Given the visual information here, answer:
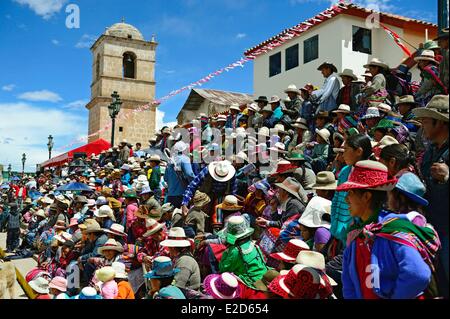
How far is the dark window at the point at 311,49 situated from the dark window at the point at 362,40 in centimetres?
155

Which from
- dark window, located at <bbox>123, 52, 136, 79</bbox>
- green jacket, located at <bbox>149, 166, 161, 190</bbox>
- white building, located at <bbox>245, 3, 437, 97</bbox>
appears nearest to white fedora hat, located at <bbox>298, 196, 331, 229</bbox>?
green jacket, located at <bbox>149, 166, 161, 190</bbox>

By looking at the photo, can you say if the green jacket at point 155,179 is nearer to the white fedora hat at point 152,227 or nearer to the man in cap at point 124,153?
the white fedora hat at point 152,227

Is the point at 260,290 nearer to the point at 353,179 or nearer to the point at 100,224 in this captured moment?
the point at 353,179

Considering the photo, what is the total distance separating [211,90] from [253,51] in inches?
321

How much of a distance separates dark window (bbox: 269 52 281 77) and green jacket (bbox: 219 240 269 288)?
1617 cm

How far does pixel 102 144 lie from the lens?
24094mm

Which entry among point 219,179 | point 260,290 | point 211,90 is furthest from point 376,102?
point 211,90

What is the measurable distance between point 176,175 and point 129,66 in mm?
31008

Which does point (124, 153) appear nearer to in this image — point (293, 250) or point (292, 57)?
point (292, 57)

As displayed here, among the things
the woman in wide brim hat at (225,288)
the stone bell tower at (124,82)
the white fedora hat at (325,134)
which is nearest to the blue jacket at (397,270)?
the woman in wide brim hat at (225,288)

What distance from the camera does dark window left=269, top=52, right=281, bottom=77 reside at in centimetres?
1973

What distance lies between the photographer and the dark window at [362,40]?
649 inches

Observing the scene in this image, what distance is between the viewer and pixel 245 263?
425cm

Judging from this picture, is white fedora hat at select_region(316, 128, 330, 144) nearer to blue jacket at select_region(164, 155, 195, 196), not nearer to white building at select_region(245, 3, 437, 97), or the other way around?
blue jacket at select_region(164, 155, 195, 196)
